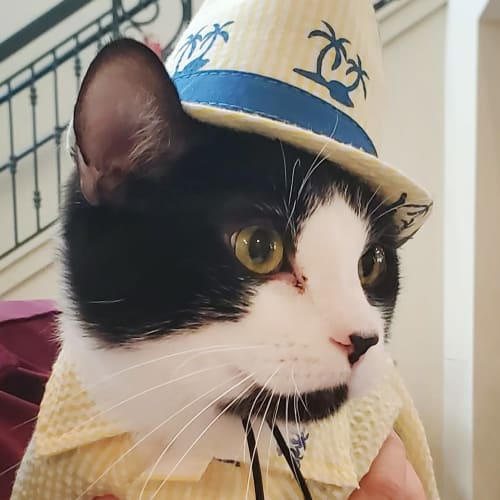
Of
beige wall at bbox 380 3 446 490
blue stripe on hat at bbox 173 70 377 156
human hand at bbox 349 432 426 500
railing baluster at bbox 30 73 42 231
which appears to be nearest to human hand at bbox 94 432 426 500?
human hand at bbox 349 432 426 500

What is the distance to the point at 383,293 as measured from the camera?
491mm

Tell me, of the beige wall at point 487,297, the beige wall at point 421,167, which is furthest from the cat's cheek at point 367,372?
the beige wall at point 421,167

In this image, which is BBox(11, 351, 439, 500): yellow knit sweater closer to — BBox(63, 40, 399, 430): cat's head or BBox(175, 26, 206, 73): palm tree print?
BBox(63, 40, 399, 430): cat's head

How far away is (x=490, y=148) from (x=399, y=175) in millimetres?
797

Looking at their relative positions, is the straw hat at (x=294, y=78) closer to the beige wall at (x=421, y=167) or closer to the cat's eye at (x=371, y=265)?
the cat's eye at (x=371, y=265)

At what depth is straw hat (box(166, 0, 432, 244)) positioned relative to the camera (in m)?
0.42

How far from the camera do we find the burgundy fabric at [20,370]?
71 centimetres

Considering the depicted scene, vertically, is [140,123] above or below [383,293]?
above

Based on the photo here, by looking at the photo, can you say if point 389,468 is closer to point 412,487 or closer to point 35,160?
point 412,487

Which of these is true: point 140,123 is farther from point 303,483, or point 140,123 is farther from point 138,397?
point 303,483

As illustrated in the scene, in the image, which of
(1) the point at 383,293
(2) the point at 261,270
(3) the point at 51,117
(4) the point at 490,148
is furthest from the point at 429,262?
(3) the point at 51,117

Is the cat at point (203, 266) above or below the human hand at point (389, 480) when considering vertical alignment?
above

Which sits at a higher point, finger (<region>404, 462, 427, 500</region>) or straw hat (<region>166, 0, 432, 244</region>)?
straw hat (<region>166, 0, 432, 244</region>)

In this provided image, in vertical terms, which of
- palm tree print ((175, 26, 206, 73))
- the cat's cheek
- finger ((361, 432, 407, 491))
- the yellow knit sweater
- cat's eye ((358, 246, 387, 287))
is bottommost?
finger ((361, 432, 407, 491))
